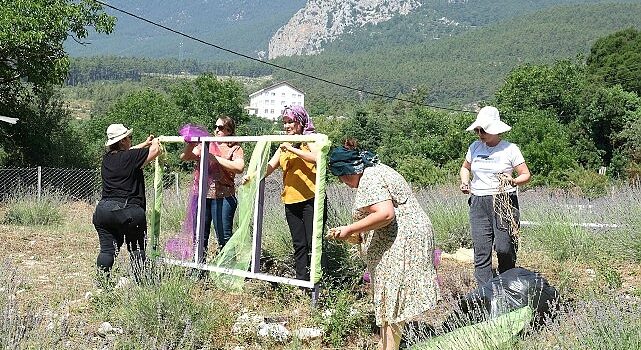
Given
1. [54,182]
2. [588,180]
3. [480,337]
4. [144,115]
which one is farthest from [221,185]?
[144,115]

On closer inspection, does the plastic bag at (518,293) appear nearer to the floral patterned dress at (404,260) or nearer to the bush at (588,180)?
the floral patterned dress at (404,260)

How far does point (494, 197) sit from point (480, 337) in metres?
1.81

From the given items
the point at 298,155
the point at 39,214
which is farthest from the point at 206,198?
the point at 39,214

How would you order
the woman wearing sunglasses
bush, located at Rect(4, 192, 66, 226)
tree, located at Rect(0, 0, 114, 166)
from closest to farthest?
the woman wearing sunglasses
bush, located at Rect(4, 192, 66, 226)
tree, located at Rect(0, 0, 114, 166)

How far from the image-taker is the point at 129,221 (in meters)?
4.97

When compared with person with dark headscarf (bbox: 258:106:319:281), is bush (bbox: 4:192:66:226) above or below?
below

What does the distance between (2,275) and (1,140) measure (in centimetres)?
1711

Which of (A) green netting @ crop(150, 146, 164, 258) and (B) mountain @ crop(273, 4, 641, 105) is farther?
(B) mountain @ crop(273, 4, 641, 105)

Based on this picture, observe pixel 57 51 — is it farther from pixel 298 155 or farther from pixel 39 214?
pixel 298 155

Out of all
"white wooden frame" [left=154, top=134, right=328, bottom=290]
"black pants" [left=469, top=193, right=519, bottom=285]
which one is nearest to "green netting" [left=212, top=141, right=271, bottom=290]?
"white wooden frame" [left=154, top=134, right=328, bottom=290]

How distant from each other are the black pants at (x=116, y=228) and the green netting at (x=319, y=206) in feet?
4.15

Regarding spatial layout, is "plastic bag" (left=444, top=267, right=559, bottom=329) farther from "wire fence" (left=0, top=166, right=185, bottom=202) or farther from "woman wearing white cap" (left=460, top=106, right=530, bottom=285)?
"wire fence" (left=0, top=166, right=185, bottom=202)

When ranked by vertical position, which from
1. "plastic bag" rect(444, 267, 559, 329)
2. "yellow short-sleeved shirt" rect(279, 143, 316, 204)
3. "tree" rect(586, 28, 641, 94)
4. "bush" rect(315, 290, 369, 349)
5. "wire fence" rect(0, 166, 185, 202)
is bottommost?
"wire fence" rect(0, 166, 185, 202)

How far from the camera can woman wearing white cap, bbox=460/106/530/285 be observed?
4.93 meters
